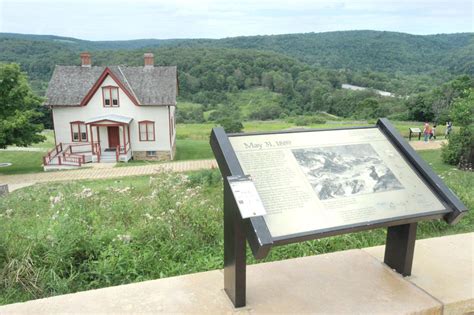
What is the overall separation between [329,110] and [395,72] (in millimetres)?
56277

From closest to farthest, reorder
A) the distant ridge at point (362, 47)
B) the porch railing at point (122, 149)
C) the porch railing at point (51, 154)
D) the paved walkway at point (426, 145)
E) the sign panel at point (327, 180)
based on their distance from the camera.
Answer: the sign panel at point (327, 180)
the porch railing at point (51, 154)
the paved walkway at point (426, 145)
the porch railing at point (122, 149)
the distant ridge at point (362, 47)

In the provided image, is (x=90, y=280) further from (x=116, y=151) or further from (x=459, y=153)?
(x=116, y=151)

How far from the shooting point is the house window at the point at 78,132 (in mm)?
27625

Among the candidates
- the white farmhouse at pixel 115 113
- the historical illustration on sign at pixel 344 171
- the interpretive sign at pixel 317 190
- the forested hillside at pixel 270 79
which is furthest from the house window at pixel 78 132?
the forested hillside at pixel 270 79

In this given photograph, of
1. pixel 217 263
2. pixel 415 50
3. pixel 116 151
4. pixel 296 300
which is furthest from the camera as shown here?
pixel 415 50

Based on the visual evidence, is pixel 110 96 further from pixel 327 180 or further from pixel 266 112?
pixel 266 112

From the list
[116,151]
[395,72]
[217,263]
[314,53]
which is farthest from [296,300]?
[314,53]

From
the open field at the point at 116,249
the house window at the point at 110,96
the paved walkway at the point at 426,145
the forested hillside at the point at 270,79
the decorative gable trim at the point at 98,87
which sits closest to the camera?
the open field at the point at 116,249

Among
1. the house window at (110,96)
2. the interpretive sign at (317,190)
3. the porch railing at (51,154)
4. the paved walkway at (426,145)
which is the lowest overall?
the porch railing at (51,154)

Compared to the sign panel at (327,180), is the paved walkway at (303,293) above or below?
below

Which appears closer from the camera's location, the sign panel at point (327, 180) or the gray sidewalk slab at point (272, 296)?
the sign panel at point (327, 180)

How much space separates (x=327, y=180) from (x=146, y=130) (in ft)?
83.3

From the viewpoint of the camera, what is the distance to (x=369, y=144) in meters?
3.79

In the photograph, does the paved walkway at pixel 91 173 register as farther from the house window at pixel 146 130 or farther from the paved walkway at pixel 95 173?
the house window at pixel 146 130
